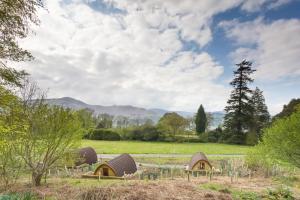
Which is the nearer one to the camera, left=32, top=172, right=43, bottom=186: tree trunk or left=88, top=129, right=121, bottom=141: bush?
left=32, top=172, right=43, bottom=186: tree trunk

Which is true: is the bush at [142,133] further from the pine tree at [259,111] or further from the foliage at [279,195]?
the foliage at [279,195]

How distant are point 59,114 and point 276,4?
15417mm

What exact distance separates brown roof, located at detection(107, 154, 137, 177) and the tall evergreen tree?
40.7 metres

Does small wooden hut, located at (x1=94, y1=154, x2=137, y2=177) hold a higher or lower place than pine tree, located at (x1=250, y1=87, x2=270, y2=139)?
lower

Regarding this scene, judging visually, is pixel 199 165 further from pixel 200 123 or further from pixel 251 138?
pixel 200 123

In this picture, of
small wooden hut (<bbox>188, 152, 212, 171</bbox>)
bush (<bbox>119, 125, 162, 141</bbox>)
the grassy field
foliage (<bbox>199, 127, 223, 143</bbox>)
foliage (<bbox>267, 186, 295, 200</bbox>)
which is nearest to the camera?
foliage (<bbox>267, 186, 295, 200</bbox>)

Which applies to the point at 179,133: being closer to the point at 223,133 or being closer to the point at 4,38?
the point at 223,133

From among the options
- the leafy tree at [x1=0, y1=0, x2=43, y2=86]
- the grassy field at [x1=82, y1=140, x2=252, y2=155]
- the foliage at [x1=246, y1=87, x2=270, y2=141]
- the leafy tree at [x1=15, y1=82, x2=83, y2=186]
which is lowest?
the grassy field at [x1=82, y1=140, x2=252, y2=155]

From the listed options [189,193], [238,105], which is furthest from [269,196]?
[238,105]

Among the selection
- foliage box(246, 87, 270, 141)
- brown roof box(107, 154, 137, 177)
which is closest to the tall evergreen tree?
foliage box(246, 87, 270, 141)

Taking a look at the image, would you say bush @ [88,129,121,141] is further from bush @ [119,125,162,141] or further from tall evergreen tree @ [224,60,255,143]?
tall evergreen tree @ [224,60,255,143]

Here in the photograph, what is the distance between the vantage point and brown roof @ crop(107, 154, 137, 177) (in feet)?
76.8

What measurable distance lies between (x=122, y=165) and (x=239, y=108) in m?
44.2

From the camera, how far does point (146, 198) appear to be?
30.1 ft
